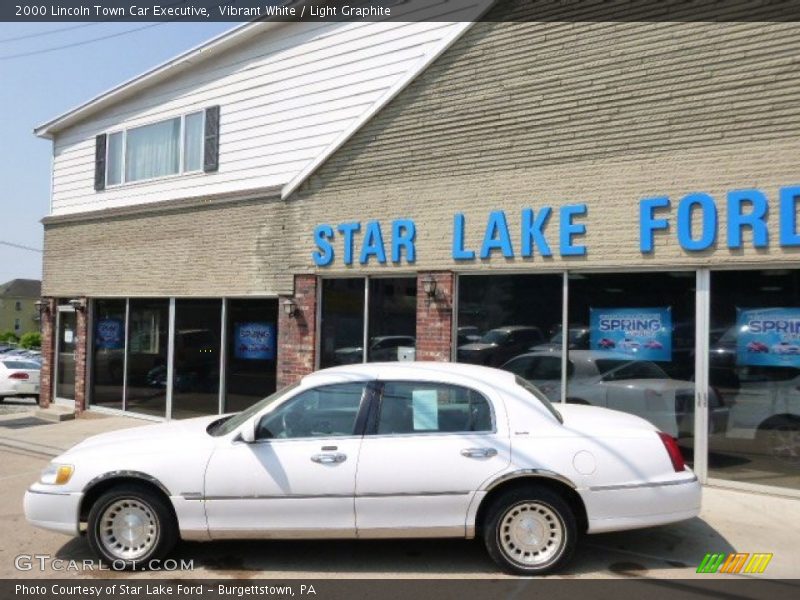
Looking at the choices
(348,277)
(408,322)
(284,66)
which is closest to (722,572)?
(408,322)

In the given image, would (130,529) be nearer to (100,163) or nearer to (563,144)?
(563,144)

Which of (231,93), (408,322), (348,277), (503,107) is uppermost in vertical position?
(231,93)

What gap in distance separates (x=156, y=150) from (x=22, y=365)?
28.3ft

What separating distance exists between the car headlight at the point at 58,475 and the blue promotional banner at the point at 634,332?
18.8ft

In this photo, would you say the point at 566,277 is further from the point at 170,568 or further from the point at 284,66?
the point at 284,66

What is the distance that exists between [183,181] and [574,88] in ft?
24.8

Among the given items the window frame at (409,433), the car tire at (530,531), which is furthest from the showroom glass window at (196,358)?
the car tire at (530,531)

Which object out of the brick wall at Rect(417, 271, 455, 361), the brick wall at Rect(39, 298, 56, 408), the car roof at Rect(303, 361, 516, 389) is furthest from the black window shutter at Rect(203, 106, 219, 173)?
the car roof at Rect(303, 361, 516, 389)

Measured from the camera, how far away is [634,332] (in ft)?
26.2

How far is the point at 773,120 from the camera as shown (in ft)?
23.5

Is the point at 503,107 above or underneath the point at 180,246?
above

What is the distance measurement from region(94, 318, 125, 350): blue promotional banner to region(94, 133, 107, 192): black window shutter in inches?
111

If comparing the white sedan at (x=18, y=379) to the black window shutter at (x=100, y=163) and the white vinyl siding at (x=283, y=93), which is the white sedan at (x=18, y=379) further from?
the white vinyl siding at (x=283, y=93)

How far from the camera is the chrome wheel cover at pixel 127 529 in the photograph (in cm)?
512
